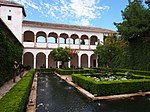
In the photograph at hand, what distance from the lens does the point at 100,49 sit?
3291cm

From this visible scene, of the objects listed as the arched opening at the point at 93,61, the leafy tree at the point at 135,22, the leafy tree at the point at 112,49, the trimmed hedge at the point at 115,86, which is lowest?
the trimmed hedge at the point at 115,86

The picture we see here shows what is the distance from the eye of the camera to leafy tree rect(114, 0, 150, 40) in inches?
854

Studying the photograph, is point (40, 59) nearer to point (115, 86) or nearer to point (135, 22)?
point (135, 22)

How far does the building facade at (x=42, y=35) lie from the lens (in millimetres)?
35000

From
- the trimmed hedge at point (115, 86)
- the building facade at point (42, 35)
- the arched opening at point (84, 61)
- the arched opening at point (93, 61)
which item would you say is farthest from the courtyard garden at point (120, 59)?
the arched opening at point (84, 61)

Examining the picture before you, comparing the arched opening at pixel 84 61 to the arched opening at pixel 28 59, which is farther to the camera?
the arched opening at pixel 84 61

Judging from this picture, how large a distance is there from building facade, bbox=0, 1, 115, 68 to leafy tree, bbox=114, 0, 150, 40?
1502 centimetres

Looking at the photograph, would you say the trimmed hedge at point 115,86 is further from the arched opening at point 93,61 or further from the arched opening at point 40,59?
the arched opening at point 93,61

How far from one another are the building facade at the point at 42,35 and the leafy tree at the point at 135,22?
15024 millimetres

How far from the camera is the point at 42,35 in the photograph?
4084 cm

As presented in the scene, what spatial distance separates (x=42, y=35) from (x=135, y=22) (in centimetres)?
2284

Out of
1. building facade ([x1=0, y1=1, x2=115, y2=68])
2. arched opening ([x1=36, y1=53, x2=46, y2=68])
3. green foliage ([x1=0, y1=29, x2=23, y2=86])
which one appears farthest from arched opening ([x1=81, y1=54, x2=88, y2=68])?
green foliage ([x1=0, y1=29, x2=23, y2=86])

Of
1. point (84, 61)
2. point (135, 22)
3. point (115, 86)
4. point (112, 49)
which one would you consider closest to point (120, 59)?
point (112, 49)

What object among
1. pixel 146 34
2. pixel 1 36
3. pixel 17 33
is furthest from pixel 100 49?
pixel 1 36
